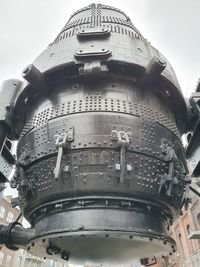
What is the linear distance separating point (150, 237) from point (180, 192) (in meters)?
0.97

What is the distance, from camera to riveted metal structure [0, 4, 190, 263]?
10.4 ft

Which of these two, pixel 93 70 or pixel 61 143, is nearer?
pixel 61 143

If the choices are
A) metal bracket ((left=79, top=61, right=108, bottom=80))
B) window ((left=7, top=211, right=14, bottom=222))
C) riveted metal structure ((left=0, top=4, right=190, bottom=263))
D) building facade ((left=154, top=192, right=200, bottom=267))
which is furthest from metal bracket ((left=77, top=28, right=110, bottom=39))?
window ((left=7, top=211, right=14, bottom=222))

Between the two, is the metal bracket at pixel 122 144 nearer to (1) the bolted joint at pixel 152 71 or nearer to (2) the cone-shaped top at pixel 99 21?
(1) the bolted joint at pixel 152 71

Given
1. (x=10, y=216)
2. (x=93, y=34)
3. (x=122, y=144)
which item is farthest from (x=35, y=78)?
(x=10, y=216)

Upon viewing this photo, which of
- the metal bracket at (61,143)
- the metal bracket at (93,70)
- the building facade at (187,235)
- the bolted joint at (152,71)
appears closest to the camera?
the metal bracket at (61,143)

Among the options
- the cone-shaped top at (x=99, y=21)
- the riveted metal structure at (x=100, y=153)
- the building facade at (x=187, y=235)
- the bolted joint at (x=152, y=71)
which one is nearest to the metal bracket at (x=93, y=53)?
the riveted metal structure at (x=100, y=153)

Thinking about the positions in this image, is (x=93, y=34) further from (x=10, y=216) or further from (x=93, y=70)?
(x=10, y=216)

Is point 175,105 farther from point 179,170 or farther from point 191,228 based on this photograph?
point 191,228

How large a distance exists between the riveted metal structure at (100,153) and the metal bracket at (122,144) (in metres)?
0.01

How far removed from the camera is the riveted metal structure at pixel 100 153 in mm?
3166

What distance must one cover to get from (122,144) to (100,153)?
0.31 m

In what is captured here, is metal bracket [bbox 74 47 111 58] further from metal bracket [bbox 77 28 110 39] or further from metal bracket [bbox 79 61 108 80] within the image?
metal bracket [bbox 77 28 110 39]

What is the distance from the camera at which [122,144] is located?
3275mm
